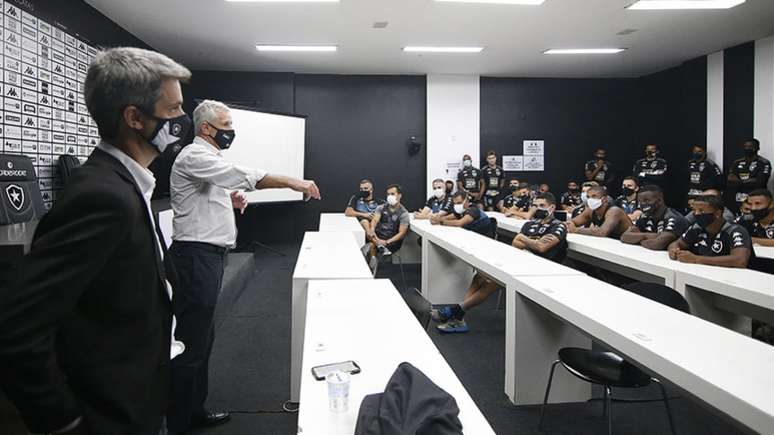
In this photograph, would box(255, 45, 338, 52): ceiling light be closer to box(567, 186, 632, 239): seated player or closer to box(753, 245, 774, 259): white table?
→ box(567, 186, 632, 239): seated player

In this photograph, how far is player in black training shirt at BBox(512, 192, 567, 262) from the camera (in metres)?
3.93

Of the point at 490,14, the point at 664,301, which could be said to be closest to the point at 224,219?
the point at 664,301

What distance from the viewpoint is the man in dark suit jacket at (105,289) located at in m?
0.77

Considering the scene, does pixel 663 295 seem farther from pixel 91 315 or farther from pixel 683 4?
pixel 683 4

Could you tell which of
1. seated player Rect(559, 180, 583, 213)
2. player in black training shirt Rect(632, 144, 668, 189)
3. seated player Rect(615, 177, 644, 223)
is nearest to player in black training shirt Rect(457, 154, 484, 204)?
seated player Rect(559, 180, 583, 213)

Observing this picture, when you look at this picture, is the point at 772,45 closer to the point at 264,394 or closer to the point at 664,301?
the point at 664,301

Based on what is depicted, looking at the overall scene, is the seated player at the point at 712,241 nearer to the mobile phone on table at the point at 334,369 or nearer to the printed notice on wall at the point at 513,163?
the mobile phone on table at the point at 334,369

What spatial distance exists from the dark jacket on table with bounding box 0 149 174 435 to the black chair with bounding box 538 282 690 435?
168 cm

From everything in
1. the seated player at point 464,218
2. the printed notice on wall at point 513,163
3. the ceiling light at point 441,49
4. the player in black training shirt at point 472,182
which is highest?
the ceiling light at point 441,49

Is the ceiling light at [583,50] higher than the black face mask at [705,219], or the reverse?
the ceiling light at [583,50]

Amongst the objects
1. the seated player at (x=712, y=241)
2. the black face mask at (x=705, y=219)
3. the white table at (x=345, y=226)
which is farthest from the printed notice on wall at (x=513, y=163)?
the black face mask at (x=705, y=219)

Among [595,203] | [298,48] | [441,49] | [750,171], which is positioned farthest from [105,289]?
[750,171]

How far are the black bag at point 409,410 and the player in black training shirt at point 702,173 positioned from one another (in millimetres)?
7596

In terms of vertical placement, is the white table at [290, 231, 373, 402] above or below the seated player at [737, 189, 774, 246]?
below
